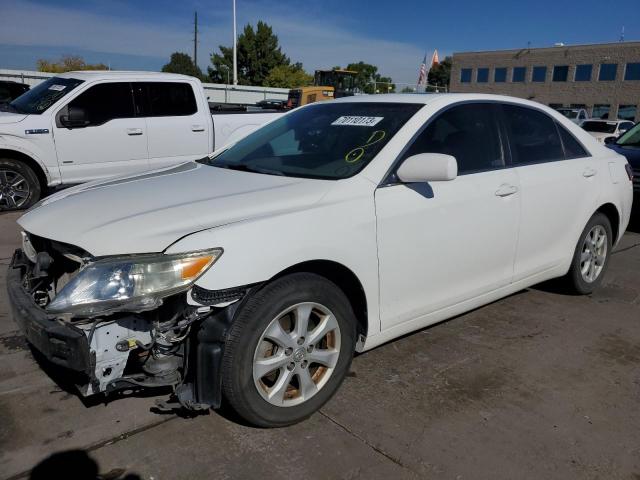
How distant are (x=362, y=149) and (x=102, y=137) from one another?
546cm

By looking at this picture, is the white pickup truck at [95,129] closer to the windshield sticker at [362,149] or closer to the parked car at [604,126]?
the windshield sticker at [362,149]

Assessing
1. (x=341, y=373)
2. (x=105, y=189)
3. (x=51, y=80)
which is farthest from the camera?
(x=51, y=80)

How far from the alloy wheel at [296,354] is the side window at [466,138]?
1151 millimetres

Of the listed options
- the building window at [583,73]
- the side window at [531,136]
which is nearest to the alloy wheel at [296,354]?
the side window at [531,136]

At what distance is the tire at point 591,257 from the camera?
4.56 meters

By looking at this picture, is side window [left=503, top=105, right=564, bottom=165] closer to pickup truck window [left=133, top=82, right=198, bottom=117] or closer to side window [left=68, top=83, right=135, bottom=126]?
pickup truck window [left=133, top=82, right=198, bottom=117]

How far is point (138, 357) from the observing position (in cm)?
253

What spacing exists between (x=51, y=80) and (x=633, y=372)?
7.98 m

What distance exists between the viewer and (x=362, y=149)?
3236 millimetres

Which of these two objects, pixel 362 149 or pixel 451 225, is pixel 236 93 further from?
pixel 451 225

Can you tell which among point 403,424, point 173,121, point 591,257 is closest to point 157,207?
point 403,424

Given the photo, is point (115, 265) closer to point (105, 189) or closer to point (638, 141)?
point (105, 189)

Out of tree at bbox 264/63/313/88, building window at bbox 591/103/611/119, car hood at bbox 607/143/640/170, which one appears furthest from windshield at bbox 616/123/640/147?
tree at bbox 264/63/313/88

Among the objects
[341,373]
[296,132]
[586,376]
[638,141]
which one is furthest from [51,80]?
[638,141]
